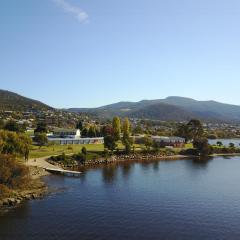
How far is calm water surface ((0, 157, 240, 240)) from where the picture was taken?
38625 mm

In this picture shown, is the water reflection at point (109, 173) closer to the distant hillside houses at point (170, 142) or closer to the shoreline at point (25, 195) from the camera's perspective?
the shoreline at point (25, 195)

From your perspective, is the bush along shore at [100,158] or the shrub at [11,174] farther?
the bush along shore at [100,158]

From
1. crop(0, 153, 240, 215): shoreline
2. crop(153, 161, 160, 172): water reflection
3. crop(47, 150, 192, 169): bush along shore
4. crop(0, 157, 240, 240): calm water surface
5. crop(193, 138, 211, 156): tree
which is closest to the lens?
crop(0, 157, 240, 240): calm water surface

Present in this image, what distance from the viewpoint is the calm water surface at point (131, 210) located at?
3862 centimetres

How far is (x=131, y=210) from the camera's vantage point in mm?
46688

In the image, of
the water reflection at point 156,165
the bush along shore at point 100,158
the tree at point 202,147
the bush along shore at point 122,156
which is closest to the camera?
the water reflection at point 156,165

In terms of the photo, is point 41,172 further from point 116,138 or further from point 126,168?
point 116,138

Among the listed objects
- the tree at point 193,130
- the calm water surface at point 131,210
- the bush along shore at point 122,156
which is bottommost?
the calm water surface at point 131,210

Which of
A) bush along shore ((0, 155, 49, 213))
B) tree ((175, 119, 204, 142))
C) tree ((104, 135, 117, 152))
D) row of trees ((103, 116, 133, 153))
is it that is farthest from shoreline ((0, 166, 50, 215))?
tree ((175, 119, 204, 142))

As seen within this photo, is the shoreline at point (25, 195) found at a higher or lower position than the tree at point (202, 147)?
lower

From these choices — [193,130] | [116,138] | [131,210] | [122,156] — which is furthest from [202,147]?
[131,210]

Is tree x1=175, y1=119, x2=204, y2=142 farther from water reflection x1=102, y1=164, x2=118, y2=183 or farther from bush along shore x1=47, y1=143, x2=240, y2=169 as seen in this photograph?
water reflection x1=102, y1=164, x2=118, y2=183

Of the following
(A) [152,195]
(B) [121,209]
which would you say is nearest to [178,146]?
(A) [152,195]

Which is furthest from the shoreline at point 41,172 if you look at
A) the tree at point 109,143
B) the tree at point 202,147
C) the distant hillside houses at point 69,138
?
the distant hillside houses at point 69,138
